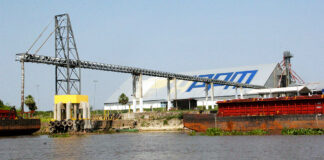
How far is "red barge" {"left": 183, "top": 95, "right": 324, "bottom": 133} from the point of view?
64.8 m

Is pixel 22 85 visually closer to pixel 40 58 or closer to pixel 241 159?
pixel 40 58

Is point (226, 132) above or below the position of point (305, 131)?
below

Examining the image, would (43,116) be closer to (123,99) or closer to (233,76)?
(123,99)

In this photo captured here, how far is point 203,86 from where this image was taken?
146 metres

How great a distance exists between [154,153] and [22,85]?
153ft

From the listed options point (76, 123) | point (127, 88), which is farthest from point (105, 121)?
point (127, 88)

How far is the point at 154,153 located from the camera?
149ft

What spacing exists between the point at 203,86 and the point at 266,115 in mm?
77414

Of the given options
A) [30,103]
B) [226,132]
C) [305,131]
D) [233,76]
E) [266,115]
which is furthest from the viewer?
[233,76]

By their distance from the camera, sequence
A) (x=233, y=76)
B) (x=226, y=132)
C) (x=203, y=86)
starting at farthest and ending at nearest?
1. (x=233, y=76)
2. (x=203, y=86)
3. (x=226, y=132)

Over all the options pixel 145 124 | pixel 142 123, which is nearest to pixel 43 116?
pixel 142 123

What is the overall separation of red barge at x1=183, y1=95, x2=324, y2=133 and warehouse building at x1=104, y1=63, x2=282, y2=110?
56122mm

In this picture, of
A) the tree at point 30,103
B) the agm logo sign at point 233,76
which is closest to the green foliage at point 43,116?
the tree at point 30,103

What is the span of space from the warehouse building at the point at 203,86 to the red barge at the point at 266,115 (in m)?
56.1
